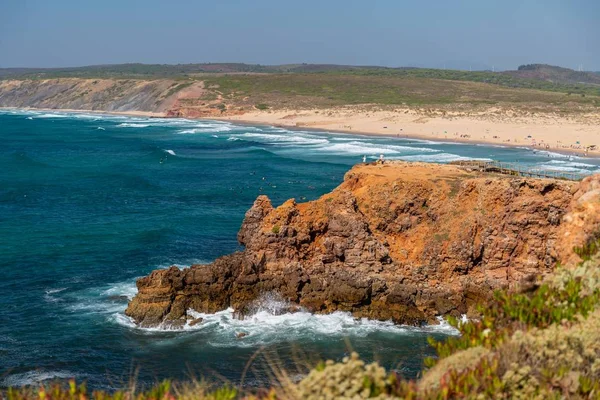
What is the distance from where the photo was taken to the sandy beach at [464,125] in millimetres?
79475

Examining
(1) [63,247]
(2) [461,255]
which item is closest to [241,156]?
(1) [63,247]

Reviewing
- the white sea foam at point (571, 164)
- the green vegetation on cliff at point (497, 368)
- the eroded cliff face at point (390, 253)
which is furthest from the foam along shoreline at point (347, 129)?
the green vegetation on cliff at point (497, 368)

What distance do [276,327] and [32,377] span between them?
8.53 metres

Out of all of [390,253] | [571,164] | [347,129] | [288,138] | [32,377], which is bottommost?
[32,377]

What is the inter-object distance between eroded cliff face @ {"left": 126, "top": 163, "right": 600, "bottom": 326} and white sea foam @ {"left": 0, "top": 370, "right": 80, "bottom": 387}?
176 inches

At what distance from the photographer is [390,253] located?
26297 millimetres

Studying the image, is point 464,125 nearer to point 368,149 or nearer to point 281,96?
point 368,149

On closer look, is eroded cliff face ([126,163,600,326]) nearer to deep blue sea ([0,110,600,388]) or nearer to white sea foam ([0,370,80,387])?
deep blue sea ([0,110,600,388])

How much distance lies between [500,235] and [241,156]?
164ft

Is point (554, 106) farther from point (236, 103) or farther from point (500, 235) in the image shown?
point (500, 235)

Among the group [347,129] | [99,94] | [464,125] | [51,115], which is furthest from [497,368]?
[99,94]

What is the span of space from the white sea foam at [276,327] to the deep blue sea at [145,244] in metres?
0.08

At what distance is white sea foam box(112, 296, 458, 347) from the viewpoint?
2397 cm

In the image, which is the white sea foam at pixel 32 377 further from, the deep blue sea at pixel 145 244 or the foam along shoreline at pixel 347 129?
the foam along shoreline at pixel 347 129
